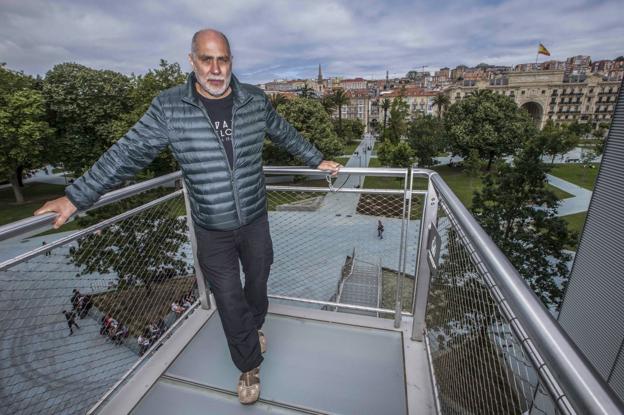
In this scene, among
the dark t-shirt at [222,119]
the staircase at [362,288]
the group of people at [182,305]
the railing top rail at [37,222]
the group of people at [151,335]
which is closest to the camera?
the railing top rail at [37,222]

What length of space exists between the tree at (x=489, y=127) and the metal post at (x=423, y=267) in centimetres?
2844

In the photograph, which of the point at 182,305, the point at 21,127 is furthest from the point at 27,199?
the point at 182,305

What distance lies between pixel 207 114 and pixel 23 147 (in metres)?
23.2

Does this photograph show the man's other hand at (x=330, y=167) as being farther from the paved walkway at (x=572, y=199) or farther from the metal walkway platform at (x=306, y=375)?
the paved walkway at (x=572, y=199)

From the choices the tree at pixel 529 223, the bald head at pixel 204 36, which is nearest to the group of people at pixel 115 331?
the bald head at pixel 204 36

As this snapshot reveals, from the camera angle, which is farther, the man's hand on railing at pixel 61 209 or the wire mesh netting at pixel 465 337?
the man's hand on railing at pixel 61 209

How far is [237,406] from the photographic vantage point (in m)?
2.01

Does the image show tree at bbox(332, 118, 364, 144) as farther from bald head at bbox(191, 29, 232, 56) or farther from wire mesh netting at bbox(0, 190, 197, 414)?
bald head at bbox(191, 29, 232, 56)

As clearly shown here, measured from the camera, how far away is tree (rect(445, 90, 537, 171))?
26391mm

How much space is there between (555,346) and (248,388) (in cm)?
187

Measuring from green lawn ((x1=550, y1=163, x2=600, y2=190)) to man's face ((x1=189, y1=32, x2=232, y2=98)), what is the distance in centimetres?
3001

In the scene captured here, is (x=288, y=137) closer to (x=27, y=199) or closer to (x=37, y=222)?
(x=37, y=222)

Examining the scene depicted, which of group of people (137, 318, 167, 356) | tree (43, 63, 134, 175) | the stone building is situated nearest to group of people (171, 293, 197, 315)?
group of people (137, 318, 167, 356)

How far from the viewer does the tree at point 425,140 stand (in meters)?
27.0
